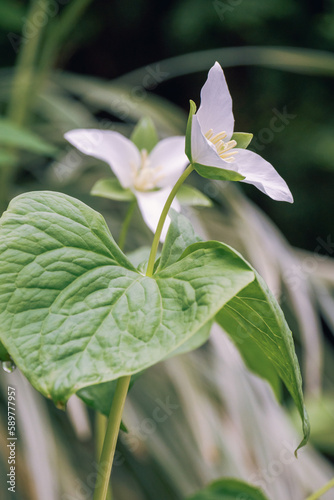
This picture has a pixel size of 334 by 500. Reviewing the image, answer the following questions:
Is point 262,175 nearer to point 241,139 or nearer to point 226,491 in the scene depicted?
point 241,139

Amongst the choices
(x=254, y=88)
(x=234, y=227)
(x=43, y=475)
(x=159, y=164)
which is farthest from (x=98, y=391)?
(x=254, y=88)

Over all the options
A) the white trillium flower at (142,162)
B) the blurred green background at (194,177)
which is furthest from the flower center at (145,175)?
the blurred green background at (194,177)

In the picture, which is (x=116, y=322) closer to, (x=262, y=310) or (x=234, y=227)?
(x=262, y=310)

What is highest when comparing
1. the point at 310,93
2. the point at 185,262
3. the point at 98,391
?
the point at 310,93

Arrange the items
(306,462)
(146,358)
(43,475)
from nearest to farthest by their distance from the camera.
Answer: (146,358) → (43,475) → (306,462)

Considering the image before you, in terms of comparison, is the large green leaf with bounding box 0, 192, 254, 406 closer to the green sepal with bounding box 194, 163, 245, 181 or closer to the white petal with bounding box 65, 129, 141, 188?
the green sepal with bounding box 194, 163, 245, 181
